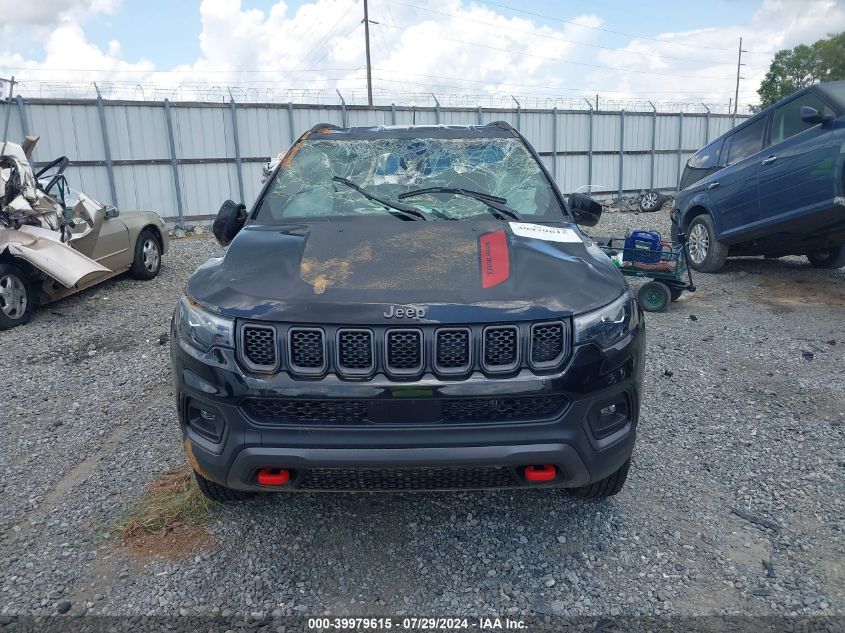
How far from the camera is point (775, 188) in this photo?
23.1 feet

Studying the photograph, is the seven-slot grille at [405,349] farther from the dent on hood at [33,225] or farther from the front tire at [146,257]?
the front tire at [146,257]

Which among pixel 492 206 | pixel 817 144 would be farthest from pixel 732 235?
pixel 492 206

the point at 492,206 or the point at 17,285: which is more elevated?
the point at 492,206

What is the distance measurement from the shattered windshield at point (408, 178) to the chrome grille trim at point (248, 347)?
118 cm

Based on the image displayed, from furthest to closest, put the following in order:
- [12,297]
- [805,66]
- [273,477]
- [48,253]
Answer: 1. [805,66]
2. [48,253]
3. [12,297]
4. [273,477]

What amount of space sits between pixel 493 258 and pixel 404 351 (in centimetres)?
69

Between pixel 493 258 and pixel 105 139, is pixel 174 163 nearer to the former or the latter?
pixel 105 139

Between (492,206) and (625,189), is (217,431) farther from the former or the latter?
(625,189)

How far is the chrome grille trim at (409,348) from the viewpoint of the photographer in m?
2.33

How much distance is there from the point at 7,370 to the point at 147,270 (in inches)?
155

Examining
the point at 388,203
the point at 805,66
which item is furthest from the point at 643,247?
the point at 805,66

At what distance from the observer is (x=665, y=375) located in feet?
16.2

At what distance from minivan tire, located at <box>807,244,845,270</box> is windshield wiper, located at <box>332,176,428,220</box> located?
735cm

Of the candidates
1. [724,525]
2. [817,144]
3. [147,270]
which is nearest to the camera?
[724,525]
